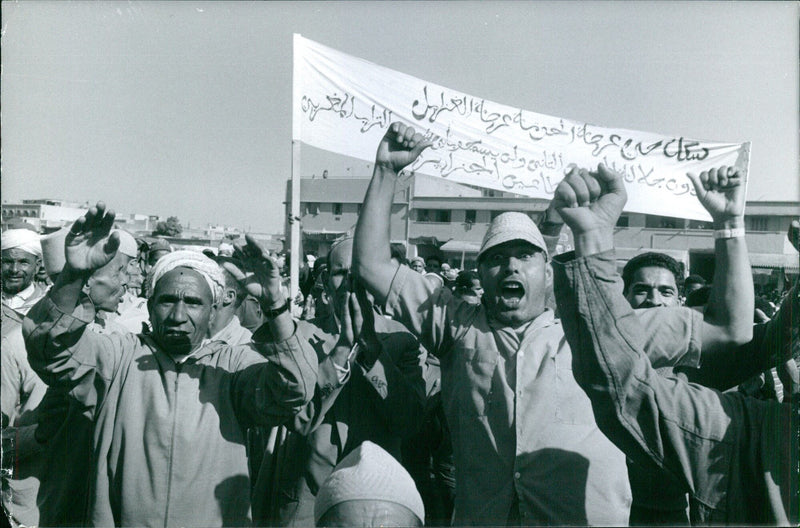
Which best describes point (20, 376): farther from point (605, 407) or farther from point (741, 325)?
point (741, 325)

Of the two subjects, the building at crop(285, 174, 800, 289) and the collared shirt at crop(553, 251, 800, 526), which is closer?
the collared shirt at crop(553, 251, 800, 526)

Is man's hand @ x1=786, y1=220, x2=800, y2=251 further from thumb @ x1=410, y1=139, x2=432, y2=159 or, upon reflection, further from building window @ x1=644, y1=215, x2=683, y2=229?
building window @ x1=644, y1=215, x2=683, y2=229

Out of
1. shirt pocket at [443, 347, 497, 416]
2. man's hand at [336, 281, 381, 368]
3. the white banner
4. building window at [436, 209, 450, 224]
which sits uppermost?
building window at [436, 209, 450, 224]

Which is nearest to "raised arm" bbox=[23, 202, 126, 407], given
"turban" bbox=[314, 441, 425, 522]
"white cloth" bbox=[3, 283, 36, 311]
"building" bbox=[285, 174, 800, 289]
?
"turban" bbox=[314, 441, 425, 522]

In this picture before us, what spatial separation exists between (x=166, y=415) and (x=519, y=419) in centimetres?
119

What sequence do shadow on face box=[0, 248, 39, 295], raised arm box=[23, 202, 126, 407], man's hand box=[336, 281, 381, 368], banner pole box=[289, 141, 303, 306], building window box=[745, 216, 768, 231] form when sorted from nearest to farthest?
raised arm box=[23, 202, 126, 407] → man's hand box=[336, 281, 381, 368] → shadow on face box=[0, 248, 39, 295] → banner pole box=[289, 141, 303, 306] → building window box=[745, 216, 768, 231]

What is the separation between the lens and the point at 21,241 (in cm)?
339

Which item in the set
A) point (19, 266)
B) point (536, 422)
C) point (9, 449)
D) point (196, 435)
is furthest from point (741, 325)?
point (19, 266)

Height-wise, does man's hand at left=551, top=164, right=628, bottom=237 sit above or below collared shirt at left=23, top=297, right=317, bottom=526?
above

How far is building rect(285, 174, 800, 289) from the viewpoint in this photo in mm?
26766

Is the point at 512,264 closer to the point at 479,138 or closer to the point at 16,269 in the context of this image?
the point at 16,269

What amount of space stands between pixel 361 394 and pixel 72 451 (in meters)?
1.12

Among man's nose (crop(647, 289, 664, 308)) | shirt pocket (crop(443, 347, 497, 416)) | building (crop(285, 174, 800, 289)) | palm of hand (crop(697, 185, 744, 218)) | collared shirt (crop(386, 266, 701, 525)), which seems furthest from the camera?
building (crop(285, 174, 800, 289))

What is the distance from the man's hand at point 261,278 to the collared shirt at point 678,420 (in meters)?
0.92
